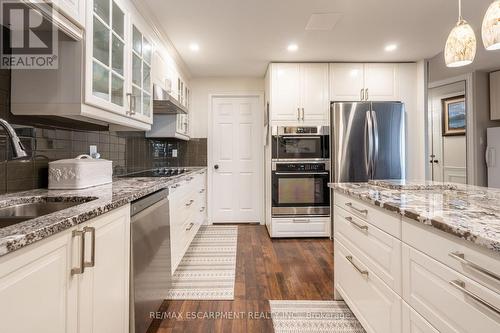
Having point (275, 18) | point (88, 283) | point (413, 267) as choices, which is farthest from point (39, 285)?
point (275, 18)

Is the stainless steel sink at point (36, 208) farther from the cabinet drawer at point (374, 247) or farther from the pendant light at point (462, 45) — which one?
the pendant light at point (462, 45)

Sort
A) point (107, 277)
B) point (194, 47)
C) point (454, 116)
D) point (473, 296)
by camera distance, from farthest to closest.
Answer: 1. point (454, 116)
2. point (194, 47)
3. point (107, 277)
4. point (473, 296)

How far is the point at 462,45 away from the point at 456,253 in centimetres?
114

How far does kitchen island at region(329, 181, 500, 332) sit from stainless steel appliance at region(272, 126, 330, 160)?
186cm

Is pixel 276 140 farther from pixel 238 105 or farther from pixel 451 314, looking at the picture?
pixel 451 314

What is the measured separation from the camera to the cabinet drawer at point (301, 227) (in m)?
3.58

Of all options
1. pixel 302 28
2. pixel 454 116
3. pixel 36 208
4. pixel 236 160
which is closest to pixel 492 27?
pixel 302 28

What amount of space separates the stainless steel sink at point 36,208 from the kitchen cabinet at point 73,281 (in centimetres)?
24

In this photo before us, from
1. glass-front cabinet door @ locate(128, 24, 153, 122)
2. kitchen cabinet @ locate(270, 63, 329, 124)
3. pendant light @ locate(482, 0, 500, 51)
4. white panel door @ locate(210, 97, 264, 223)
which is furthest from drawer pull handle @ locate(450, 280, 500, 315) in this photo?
white panel door @ locate(210, 97, 264, 223)

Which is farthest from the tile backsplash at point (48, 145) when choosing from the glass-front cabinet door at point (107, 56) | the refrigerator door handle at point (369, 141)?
the refrigerator door handle at point (369, 141)

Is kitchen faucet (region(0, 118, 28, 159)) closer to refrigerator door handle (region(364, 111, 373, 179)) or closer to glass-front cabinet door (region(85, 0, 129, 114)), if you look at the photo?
glass-front cabinet door (region(85, 0, 129, 114))

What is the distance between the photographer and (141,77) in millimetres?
2205

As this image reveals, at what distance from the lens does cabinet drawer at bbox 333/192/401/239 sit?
1.17 m

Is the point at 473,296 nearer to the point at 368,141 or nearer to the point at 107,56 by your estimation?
the point at 107,56
